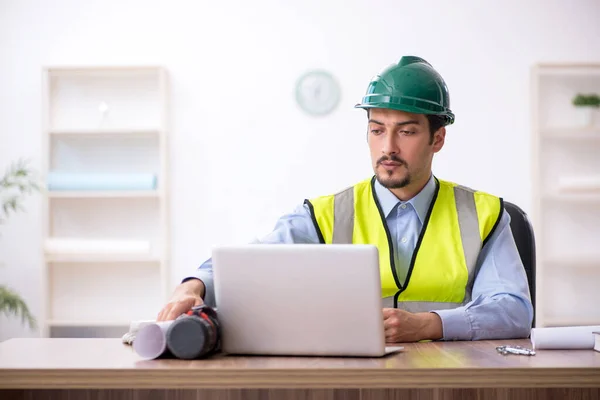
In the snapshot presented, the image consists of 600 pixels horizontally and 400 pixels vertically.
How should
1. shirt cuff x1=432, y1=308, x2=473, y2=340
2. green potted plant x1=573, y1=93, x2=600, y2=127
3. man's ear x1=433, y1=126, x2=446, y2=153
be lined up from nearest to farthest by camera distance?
shirt cuff x1=432, y1=308, x2=473, y2=340, man's ear x1=433, y1=126, x2=446, y2=153, green potted plant x1=573, y1=93, x2=600, y2=127

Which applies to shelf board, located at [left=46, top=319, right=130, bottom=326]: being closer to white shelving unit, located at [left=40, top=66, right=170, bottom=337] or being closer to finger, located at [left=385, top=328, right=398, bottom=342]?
white shelving unit, located at [left=40, top=66, right=170, bottom=337]

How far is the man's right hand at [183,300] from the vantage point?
5.92ft

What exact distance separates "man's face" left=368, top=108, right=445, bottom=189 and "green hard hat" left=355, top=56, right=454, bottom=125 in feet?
0.25

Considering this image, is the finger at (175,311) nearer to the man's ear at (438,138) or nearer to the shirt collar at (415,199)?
the shirt collar at (415,199)

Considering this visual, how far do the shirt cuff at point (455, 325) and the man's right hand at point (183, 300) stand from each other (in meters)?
0.54

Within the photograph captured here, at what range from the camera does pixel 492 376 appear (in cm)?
145

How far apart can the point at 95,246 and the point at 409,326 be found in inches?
131

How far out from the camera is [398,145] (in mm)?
2297

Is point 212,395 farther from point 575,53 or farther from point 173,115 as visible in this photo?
point 575,53

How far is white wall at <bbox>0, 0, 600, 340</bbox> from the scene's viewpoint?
5.12m

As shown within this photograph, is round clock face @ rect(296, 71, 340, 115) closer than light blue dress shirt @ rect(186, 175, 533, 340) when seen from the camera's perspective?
No

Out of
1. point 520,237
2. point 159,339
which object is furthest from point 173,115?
point 159,339

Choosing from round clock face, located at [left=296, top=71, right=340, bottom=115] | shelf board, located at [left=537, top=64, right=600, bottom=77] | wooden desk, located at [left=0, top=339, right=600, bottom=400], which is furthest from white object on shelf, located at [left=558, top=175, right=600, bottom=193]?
wooden desk, located at [left=0, top=339, right=600, bottom=400]

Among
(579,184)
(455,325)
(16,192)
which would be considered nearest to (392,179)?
(455,325)
